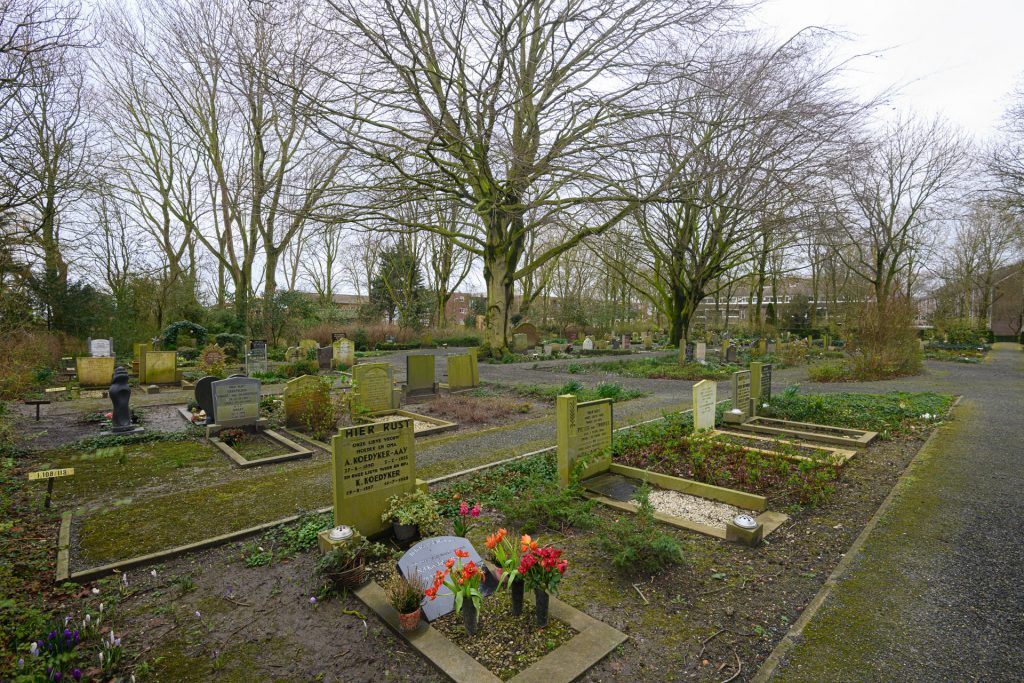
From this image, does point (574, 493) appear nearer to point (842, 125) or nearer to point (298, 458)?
point (298, 458)

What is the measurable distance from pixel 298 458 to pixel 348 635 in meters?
4.27

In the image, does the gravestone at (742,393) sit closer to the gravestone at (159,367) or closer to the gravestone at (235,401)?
the gravestone at (235,401)

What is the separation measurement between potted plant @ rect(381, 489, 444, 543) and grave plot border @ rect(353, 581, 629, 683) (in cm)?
83

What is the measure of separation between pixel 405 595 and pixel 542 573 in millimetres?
789

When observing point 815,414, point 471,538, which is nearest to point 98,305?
point 471,538

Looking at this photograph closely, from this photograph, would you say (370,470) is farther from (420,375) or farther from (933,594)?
(420,375)

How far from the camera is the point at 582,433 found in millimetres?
5160

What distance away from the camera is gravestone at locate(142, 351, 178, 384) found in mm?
13758

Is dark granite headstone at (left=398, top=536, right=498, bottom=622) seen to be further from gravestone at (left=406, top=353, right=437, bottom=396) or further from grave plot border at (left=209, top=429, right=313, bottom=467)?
gravestone at (left=406, top=353, right=437, bottom=396)

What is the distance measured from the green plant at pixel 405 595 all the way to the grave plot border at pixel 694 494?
2164 mm

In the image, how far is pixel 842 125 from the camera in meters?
10.9

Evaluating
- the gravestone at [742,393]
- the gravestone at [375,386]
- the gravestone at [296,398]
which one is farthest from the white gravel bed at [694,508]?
the gravestone at [296,398]

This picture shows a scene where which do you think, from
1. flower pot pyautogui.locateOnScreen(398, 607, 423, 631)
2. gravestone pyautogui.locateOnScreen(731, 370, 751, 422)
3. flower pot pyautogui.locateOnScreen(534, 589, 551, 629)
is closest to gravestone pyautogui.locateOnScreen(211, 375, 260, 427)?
flower pot pyautogui.locateOnScreen(398, 607, 423, 631)

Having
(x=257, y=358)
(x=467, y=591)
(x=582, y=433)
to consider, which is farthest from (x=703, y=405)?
(x=257, y=358)
